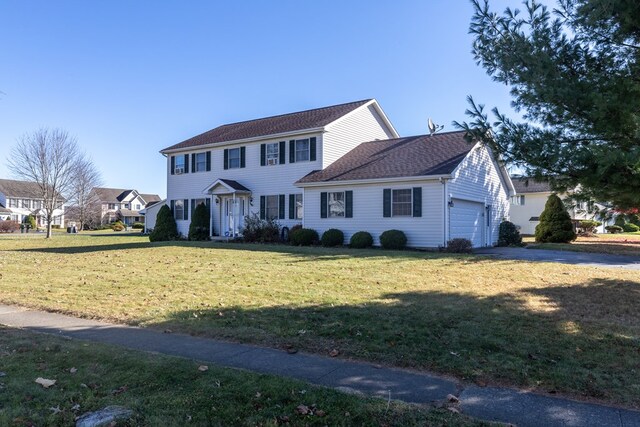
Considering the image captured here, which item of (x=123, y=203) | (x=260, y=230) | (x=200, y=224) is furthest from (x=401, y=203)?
(x=123, y=203)

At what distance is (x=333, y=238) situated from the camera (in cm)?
2048

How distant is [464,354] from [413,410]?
5.68ft

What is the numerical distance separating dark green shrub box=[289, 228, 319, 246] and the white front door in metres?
5.28

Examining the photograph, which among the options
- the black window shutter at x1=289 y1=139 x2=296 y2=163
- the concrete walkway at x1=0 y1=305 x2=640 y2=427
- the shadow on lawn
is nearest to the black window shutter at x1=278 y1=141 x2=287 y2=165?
the black window shutter at x1=289 y1=139 x2=296 y2=163

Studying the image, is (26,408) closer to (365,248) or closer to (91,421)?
(91,421)

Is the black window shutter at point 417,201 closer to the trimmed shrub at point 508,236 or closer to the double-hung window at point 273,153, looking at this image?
the trimmed shrub at point 508,236

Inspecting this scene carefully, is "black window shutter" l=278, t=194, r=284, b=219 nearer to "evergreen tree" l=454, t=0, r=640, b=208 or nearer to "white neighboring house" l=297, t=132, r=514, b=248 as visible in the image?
"white neighboring house" l=297, t=132, r=514, b=248

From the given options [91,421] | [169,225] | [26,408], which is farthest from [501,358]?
[169,225]

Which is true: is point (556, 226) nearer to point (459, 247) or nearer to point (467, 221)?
point (467, 221)

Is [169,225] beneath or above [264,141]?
beneath

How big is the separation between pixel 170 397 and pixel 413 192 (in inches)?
643

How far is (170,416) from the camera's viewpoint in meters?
3.63

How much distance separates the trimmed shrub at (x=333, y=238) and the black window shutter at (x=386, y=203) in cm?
223

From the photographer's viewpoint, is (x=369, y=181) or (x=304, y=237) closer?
(x=369, y=181)
